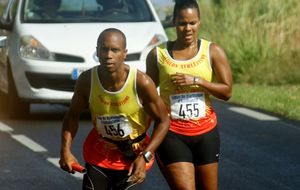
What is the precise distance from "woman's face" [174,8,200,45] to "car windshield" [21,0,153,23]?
312 inches

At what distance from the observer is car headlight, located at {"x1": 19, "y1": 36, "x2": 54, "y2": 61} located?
1586 cm

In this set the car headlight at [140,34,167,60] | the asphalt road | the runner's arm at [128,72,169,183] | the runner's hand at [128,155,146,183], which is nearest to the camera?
the runner's hand at [128,155,146,183]

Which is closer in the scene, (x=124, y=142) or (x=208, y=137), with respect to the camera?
(x=124, y=142)

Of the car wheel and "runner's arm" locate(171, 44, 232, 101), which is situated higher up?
"runner's arm" locate(171, 44, 232, 101)

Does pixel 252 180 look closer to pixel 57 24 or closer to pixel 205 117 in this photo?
pixel 205 117

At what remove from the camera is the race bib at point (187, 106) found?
854cm

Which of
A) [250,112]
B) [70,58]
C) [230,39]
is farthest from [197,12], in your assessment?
[230,39]

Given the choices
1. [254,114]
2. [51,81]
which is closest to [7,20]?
[51,81]

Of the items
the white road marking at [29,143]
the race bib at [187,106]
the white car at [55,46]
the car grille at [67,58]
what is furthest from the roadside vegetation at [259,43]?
the race bib at [187,106]

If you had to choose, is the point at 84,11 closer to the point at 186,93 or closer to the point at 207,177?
the point at 186,93

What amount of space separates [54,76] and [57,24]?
755 millimetres

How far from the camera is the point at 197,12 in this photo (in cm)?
866

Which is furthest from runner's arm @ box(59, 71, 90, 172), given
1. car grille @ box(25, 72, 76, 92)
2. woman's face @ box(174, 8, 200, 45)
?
car grille @ box(25, 72, 76, 92)

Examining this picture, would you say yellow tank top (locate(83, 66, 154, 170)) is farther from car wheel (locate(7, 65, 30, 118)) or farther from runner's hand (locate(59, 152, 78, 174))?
car wheel (locate(7, 65, 30, 118))
